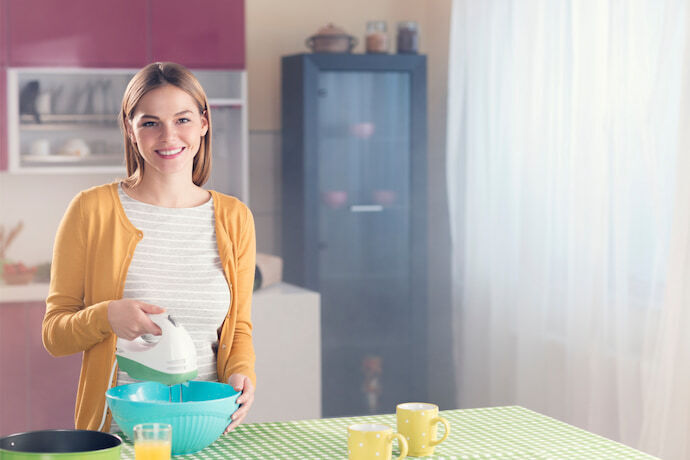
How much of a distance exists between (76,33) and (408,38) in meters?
1.46

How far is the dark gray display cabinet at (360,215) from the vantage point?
162 inches

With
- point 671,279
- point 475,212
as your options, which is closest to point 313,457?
point 671,279

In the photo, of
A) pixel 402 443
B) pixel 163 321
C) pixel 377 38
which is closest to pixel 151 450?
pixel 163 321

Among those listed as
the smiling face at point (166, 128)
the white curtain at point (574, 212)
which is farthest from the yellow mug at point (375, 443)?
the white curtain at point (574, 212)

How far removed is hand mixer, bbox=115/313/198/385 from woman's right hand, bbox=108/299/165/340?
0.03ft

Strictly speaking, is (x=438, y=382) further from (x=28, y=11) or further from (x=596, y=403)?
(x=28, y=11)

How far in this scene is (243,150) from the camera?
413 cm

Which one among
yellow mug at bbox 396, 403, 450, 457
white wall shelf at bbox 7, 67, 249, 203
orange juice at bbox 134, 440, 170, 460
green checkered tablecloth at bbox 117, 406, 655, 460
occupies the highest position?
white wall shelf at bbox 7, 67, 249, 203

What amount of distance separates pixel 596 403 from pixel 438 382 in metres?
1.44

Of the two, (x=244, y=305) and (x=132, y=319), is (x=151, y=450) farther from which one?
(x=244, y=305)

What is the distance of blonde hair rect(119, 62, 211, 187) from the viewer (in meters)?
1.70

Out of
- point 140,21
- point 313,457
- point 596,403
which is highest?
point 140,21

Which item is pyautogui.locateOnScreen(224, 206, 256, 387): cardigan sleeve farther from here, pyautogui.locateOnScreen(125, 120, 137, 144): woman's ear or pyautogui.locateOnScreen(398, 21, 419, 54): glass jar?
pyautogui.locateOnScreen(398, 21, 419, 54): glass jar

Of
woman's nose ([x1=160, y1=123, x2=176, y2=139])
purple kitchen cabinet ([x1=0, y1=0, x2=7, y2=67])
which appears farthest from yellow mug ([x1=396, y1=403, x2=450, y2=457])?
purple kitchen cabinet ([x1=0, y1=0, x2=7, y2=67])
